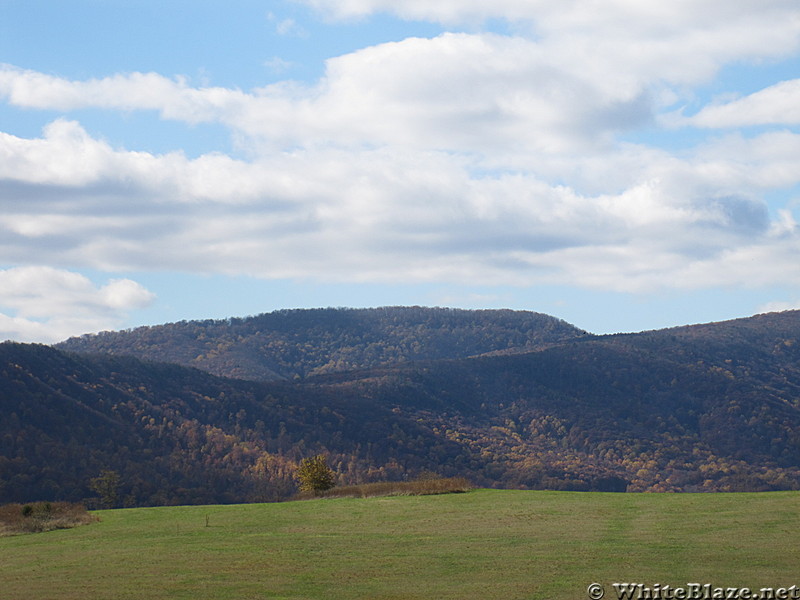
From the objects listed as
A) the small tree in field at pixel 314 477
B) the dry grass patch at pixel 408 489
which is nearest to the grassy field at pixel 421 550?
the dry grass patch at pixel 408 489

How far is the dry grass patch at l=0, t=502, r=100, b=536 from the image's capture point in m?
42.5

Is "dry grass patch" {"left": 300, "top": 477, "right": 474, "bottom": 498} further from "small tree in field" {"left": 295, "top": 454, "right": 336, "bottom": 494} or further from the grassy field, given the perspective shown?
"small tree in field" {"left": 295, "top": 454, "right": 336, "bottom": 494}

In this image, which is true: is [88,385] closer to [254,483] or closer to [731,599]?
[254,483]

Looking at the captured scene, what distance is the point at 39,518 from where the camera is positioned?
143 ft

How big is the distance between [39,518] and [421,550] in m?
19.9

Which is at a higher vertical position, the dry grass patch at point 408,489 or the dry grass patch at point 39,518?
the dry grass patch at point 39,518

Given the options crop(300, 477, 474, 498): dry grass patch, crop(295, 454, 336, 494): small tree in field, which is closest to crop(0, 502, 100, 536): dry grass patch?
crop(300, 477, 474, 498): dry grass patch

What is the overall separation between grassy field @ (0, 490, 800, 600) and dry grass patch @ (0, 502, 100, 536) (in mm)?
992

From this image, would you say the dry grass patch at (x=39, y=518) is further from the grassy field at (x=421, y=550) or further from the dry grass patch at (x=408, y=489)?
the dry grass patch at (x=408, y=489)

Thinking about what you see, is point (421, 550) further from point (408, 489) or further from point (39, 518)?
point (39, 518)

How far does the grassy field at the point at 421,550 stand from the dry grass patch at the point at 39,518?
99 centimetres

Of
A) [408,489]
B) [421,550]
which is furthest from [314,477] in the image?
[421,550]

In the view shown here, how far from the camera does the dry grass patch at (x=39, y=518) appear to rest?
139 feet

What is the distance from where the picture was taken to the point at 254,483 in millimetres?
161500
